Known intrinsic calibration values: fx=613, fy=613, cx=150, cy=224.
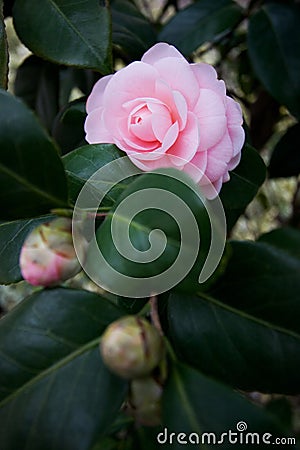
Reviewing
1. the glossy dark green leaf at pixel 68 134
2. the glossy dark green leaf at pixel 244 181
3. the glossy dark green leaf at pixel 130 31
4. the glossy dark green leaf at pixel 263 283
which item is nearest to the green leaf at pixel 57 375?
the glossy dark green leaf at pixel 263 283

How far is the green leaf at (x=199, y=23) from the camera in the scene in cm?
106

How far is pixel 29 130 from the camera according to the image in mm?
501

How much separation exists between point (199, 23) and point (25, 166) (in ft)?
2.21

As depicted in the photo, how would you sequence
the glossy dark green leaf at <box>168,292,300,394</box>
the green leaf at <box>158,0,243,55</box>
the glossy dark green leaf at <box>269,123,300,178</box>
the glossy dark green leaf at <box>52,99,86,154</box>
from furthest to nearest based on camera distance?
1. the glossy dark green leaf at <box>269,123,300,178</box>
2. the green leaf at <box>158,0,243,55</box>
3. the glossy dark green leaf at <box>52,99,86,154</box>
4. the glossy dark green leaf at <box>168,292,300,394</box>

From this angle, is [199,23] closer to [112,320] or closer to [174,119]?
[174,119]

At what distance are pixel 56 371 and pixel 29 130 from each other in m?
0.20

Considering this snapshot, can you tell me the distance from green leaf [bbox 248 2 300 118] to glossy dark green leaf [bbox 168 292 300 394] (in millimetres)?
509

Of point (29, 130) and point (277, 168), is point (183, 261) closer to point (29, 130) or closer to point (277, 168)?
point (29, 130)

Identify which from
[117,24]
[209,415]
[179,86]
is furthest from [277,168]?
[209,415]

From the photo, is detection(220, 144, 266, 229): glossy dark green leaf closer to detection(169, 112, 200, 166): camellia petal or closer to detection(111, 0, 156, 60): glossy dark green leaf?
detection(169, 112, 200, 166): camellia petal

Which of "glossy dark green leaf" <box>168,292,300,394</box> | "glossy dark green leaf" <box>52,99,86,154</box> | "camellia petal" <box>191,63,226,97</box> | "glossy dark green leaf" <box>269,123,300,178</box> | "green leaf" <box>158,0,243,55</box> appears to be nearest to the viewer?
"glossy dark green leaf" <box>168,292,300,394</box>

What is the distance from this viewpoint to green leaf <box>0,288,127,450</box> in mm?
490

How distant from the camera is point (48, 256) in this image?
50cm

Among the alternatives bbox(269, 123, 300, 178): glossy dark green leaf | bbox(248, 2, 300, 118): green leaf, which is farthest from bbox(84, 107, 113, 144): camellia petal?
bbox(269, 123, 300, 178): glossy dark green leaf
